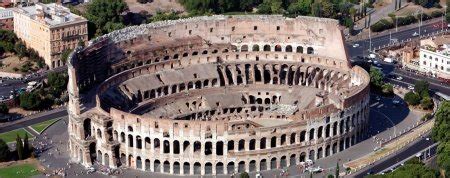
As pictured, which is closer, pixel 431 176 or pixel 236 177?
pixel 431 176

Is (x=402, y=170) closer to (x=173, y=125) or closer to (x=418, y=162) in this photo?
(x=418, y=162)

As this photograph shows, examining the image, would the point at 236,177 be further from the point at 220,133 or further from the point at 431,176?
the point at 431,176

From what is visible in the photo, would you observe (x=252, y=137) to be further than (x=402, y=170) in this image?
Yes

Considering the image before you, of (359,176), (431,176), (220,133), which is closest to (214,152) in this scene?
(220,133)

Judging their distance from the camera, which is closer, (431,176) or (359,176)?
(431,176)

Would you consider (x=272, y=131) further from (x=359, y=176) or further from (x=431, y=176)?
(x=431, y=176)

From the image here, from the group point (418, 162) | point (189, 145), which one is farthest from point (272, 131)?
point (418, 162)

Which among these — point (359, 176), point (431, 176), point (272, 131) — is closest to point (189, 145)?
point (272, 131)
